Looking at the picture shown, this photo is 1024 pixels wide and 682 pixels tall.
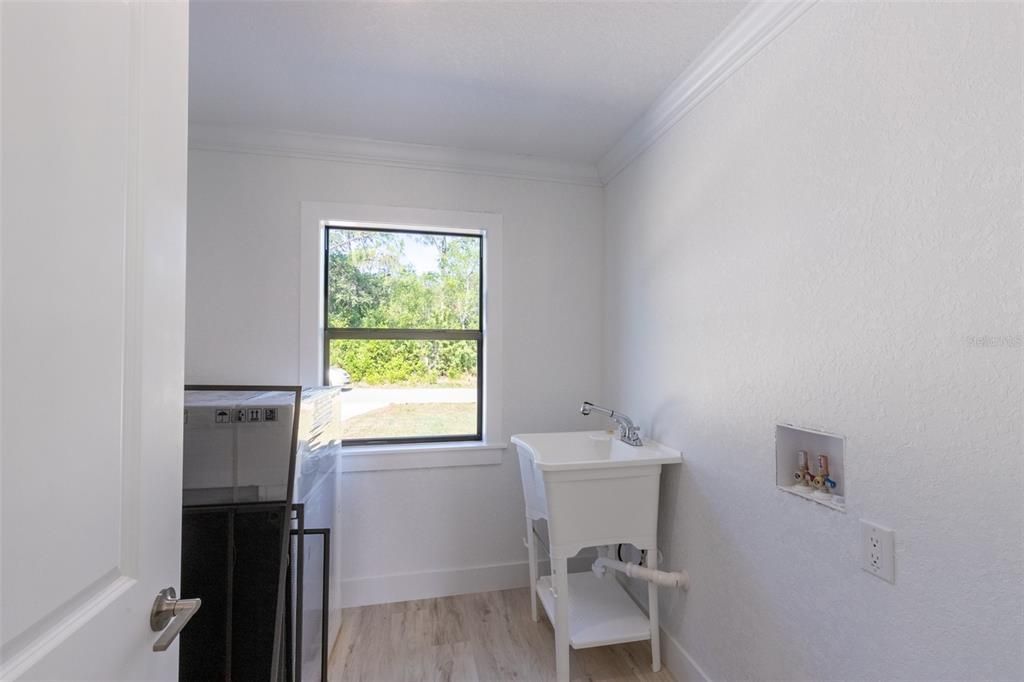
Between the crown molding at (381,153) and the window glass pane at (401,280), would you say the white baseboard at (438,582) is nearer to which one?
the window glass pane at (401,280)

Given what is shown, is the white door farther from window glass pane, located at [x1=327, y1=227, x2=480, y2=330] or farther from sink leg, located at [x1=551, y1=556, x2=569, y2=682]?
window glass pane, located at [x1=327, y1=227, x2=480, y2=330]

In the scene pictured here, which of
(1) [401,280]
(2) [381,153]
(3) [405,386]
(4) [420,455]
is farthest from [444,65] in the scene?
(4) [420,455]

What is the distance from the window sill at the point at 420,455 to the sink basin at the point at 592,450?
387 millimetres

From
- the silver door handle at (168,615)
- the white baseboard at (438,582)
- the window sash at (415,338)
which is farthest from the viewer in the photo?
the window sash at (415,338)

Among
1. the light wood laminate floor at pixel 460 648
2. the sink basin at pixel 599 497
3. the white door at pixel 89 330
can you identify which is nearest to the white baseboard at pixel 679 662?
the light wood laminate floor at pixel 460 648

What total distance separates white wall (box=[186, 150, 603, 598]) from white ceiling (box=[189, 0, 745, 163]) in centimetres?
27

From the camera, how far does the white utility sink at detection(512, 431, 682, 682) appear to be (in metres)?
1.71

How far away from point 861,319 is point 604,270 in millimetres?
1561

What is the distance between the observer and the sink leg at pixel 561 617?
1.71 m

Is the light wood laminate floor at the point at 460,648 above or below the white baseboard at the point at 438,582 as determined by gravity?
below

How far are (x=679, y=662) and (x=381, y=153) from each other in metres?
2.66

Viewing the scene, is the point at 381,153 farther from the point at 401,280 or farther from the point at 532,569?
the point at 532,569

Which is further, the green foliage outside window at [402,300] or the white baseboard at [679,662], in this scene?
the green foliage outside window at [402,300]

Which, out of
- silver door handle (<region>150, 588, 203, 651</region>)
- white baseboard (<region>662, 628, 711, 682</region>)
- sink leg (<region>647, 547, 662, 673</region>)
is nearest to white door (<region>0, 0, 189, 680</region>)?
silver door handle (<region>150, 588, 203, 651</region>)
